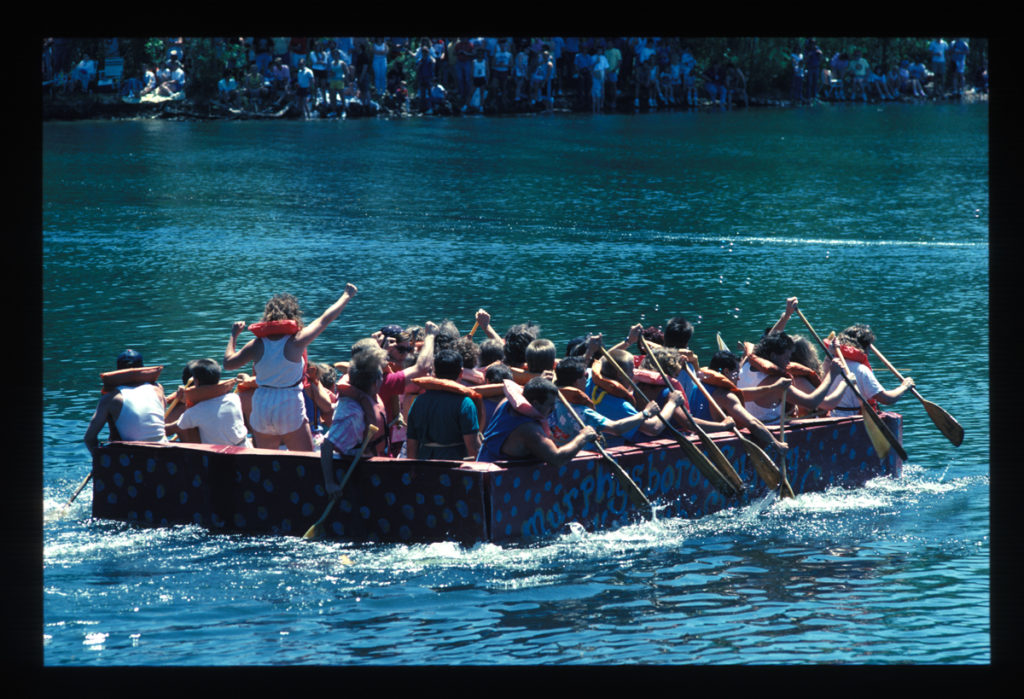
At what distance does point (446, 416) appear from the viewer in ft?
32.4

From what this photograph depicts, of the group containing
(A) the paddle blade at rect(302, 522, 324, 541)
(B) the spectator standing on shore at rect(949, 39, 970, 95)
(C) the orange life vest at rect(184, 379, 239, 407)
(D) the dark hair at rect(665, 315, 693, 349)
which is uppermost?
(B) the spectator standing on shore at rect(949, 39, 970, 95)

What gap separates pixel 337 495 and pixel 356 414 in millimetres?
538

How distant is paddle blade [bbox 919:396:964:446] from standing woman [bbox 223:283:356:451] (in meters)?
5.21

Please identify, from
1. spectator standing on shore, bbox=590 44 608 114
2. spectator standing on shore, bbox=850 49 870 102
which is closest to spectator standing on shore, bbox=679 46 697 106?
spectator standing on shore, bbox=590 44 608 114

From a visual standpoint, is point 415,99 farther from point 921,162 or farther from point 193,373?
point 193,373

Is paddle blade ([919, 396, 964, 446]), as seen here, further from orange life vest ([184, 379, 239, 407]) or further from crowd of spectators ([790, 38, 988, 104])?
crowd of spectators ([790, 38, 988, 104])

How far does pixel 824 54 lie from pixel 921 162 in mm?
13083

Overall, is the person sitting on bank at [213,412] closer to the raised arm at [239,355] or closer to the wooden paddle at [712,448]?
the raised arm at [239,355]

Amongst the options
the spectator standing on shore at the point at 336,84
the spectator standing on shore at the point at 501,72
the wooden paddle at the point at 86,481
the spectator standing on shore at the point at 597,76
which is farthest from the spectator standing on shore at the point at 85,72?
the wooden paddle at the point at 86,481

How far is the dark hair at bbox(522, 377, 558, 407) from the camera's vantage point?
955 cm

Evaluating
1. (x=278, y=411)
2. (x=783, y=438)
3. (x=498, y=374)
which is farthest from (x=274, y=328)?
(x=783, y=438)

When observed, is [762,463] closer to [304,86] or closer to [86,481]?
[86,481]
